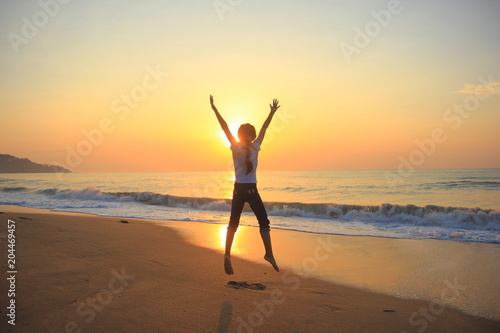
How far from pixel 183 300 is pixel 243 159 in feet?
6.84

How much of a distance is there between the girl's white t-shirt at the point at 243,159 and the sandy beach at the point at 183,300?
1.64 metres

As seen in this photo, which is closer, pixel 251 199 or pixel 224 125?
pixel 251 199

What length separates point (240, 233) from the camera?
1202cm

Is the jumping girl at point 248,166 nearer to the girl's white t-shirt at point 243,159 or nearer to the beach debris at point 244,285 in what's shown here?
the girl's white t-shirt at point 243,159

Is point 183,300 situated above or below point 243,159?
below

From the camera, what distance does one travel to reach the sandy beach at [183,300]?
A: 3.81 m

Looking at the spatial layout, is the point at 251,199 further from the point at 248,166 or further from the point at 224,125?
the point at 224,125

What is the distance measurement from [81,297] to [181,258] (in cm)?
322

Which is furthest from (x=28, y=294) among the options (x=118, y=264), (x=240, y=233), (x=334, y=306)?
(x=240, y=233)

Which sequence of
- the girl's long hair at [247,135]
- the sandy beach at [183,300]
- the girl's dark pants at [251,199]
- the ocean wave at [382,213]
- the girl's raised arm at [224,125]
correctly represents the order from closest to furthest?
the sandy beach at [183,300] → the girl's long hair at [247,135] → the girl's dark pants at [251,199] → the girl's raised arm at [224,125] → the ocean wave at [382,213]

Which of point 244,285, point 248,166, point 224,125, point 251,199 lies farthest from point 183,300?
point 224,125

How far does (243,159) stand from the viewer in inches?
208

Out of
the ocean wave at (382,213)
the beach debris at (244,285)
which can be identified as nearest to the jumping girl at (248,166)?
the beach debris at (244,285)

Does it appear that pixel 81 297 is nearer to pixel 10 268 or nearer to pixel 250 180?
pixel 10 268
